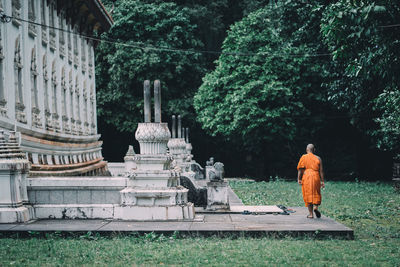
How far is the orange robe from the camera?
42.5 ft

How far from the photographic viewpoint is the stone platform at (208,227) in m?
10.7

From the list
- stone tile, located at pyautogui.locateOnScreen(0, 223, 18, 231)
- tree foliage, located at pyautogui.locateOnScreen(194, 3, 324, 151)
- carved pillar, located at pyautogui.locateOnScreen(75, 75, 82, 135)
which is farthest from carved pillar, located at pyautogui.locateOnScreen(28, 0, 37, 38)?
tree foliage, located at pyautogui.locateOnScreen(194, 3, 324, 151)

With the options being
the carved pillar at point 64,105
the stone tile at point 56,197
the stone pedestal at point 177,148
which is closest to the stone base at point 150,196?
the stone tile at point 56,197

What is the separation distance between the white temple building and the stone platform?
20.9 feet

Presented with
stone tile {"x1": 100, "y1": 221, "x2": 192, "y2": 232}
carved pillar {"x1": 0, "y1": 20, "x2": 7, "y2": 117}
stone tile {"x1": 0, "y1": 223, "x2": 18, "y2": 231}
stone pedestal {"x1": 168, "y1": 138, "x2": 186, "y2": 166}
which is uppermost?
carved pillar {"x1": 0, "y1": 20, "x2": 7, "y2": 117}

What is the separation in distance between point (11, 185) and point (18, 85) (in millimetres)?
9677

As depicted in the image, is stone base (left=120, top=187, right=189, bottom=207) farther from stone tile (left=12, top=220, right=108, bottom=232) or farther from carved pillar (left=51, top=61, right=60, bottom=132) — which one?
carved pillar (left=51, top=61, right=60, bottom=132)

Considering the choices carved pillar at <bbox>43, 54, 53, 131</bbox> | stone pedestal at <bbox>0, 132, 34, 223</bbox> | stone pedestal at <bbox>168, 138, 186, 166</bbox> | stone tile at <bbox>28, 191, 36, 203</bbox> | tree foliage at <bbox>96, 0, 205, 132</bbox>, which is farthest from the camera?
tree foliage at <bbox>96, 0, 205, 132</bbox>

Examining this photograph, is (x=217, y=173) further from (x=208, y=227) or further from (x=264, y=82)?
(x=264, y=82)

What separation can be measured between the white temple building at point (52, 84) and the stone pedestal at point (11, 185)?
18.2ft

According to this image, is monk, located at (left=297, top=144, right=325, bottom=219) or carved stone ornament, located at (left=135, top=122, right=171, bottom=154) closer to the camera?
carved stone ornament, located at (left=135, top=122, right=171, bottom=154)

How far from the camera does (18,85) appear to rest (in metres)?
20.1

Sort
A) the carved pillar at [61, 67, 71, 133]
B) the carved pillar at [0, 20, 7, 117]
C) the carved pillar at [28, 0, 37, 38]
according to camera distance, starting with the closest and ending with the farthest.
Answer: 1. the carved pillar at [0, 20, 7, 117]
2. the carved pillar at [28, 0, 37, 38]
3. the carved pillar at [61, 67, 71, 133]

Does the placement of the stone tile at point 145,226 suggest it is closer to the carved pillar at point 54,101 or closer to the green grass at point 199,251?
the green grass at point 199,251
